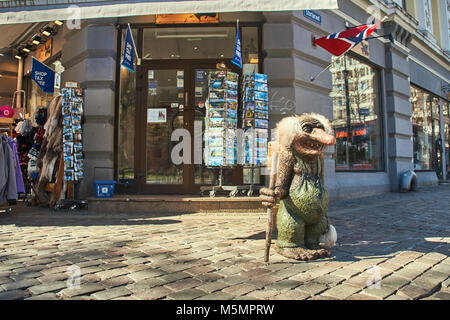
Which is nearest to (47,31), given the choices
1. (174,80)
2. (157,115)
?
(174,80)

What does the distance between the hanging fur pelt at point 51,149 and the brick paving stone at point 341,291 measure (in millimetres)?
5939

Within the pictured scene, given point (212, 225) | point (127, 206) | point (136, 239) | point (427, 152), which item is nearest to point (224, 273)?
point (136, 239)

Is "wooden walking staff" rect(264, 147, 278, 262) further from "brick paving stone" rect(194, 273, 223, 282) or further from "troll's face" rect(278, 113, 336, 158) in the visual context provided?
"brick paving stone" rect(194, 273, 223, 282)

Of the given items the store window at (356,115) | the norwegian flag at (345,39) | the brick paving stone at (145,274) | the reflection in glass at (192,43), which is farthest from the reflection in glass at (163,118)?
the brick paving stone at (145,274)

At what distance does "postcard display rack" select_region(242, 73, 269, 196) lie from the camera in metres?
6.04

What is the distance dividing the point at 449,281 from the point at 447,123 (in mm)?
16457

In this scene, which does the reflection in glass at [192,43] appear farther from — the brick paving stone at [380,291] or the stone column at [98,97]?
the brick paving stone at [380,291]

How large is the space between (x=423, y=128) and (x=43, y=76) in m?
14.1

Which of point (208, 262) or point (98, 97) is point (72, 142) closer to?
point (98, 97)

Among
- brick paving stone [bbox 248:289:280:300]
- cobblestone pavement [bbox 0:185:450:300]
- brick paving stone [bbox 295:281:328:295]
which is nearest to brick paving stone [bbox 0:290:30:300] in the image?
cobblestone pavement [bbox 0:185:450:300]

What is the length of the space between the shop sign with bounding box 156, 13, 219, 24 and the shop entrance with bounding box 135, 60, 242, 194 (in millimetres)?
936

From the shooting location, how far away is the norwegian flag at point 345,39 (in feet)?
21.3

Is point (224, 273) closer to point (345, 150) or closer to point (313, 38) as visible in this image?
point (313, 38)

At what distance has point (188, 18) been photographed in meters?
7.13
